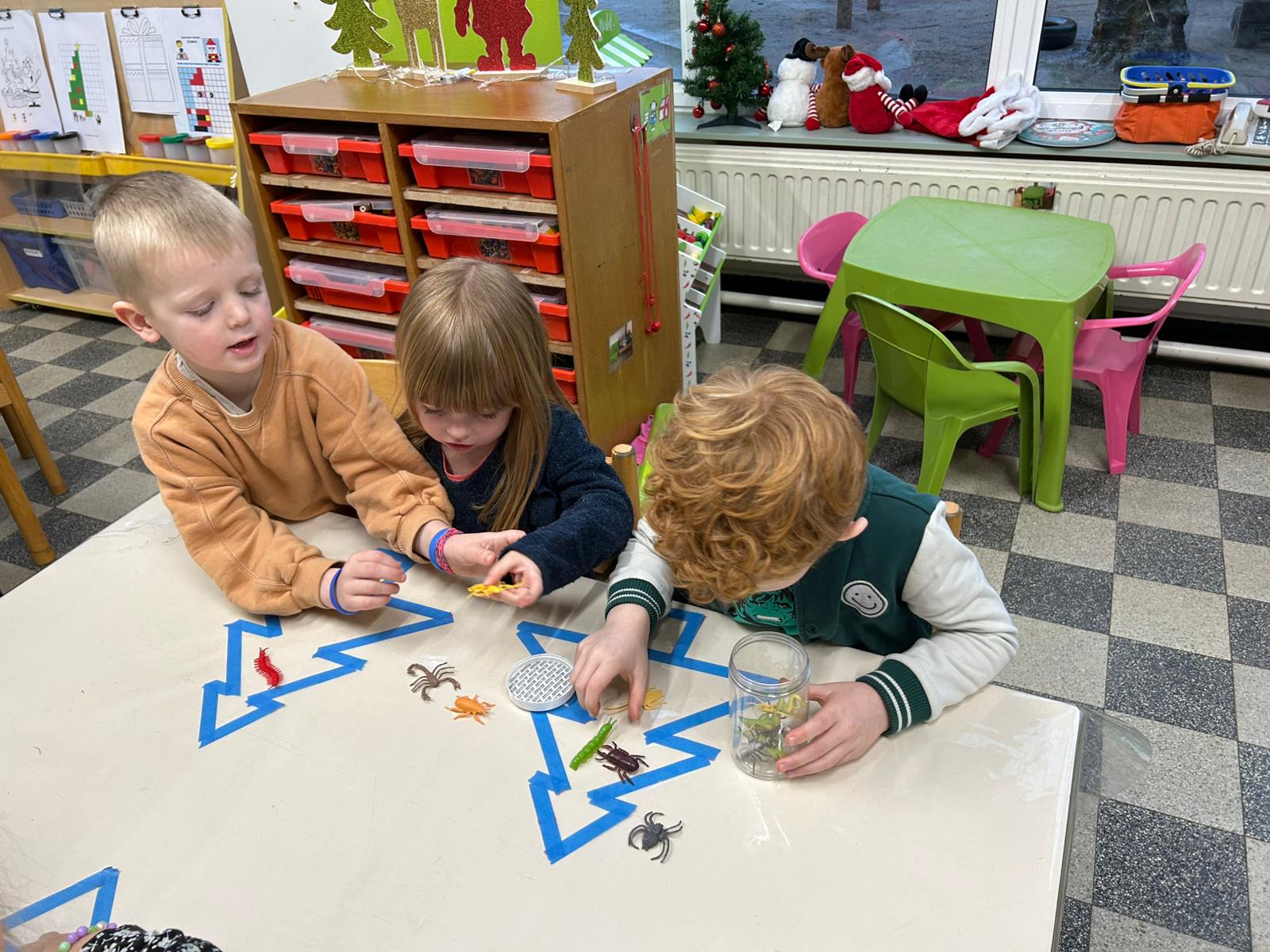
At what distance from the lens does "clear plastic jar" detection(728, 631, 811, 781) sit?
2.56 feet

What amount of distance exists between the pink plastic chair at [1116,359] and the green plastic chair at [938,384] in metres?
0.19

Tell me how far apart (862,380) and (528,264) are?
1226 millimetres

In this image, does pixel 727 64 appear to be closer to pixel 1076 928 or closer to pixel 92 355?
pixel 92 355

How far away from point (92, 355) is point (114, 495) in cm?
107

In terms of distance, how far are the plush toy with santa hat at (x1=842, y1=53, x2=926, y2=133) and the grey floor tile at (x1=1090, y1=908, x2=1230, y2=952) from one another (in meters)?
2.30

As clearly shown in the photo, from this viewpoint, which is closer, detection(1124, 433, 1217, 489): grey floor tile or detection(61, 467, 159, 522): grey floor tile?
detection(1124, 433, 1217, 489): grey floor tile

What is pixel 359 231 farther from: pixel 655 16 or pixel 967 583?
pixel 967 583

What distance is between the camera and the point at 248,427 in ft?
3.55

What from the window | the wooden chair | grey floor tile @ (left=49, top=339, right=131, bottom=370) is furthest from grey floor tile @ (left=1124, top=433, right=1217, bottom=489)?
grey floor tile @ (left=49, top=339, right=131, bottom=370)

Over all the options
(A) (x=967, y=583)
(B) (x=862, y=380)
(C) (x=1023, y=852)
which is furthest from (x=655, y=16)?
(C) (x=1023, y=852)

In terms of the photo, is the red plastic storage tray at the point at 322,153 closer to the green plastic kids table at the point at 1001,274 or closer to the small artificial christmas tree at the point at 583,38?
the small artificial christmas tree at the point at 583,38

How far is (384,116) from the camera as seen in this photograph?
6.13 feet

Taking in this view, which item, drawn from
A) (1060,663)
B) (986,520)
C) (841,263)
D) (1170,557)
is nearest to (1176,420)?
(1170,557)

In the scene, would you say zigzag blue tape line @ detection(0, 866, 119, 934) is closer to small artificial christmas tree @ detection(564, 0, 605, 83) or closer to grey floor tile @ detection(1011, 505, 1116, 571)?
small artificial christmas tree @ detection(564, 0, 605, 83)
